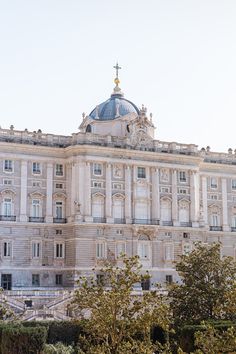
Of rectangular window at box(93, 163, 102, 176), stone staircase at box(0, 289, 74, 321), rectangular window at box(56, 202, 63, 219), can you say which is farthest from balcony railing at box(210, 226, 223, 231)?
stone staircase at box(0, 289, 74, 321)

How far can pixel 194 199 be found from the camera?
2530 inches

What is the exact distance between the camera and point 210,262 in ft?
129

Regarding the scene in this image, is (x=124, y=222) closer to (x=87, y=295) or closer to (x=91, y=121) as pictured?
(x=91, y=121)

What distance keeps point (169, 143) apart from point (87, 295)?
39552mm

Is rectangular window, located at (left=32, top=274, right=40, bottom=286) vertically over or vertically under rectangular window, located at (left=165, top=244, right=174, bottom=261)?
under

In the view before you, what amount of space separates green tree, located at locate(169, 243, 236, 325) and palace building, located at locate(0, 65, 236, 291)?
1947 centimetres

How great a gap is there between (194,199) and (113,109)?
11.7m

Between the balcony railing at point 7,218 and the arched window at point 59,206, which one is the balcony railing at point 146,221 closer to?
the arched window at point 59,206

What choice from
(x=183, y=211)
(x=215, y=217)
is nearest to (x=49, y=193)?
(x=183, y=211)

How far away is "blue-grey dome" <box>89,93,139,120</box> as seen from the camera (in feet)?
214

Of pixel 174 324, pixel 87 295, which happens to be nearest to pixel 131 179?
pixel 174 324

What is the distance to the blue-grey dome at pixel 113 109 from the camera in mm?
65125

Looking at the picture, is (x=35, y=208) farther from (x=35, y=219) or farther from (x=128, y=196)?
(x=128, y=196)

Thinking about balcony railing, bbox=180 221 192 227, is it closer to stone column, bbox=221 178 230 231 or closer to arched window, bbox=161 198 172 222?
arched window, bbox=161 198 172 222
